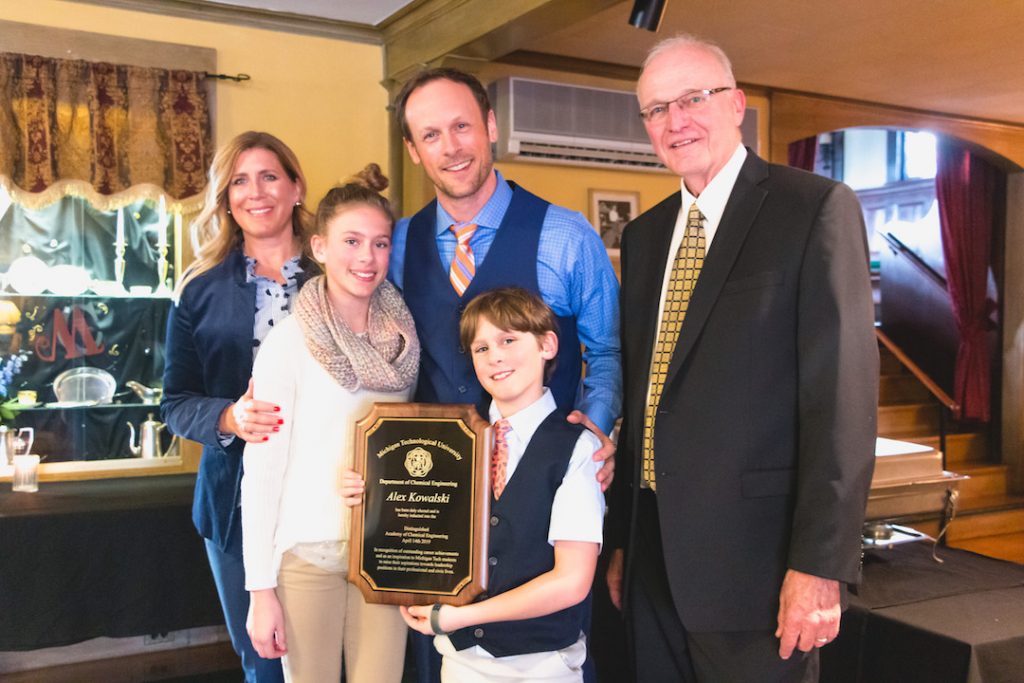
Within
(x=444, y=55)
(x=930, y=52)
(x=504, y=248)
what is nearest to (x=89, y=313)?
(x=444, y=55)

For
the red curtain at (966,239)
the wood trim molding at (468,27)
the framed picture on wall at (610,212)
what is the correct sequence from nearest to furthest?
the wood trim molding at (468,27) < the framed picture on wall at (610,212) < the red curtain at (966,239)

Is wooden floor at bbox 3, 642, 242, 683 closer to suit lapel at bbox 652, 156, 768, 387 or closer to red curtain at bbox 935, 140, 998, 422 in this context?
suit lapel at bbox 652, 156, 768, 387

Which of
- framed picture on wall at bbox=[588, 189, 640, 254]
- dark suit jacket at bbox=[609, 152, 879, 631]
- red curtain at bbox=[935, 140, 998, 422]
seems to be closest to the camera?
dark suit jacket at bbox=[609, 152, 879, 631]

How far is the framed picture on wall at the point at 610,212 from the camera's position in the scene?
5953mm

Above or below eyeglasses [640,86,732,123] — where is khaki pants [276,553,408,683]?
below

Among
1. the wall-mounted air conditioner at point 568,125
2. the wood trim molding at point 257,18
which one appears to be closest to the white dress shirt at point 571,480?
the wood trim molding at point 257,18

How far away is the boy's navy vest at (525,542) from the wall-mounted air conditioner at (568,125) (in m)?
3.92

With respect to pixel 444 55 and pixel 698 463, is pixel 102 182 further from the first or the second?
pixel 698 463

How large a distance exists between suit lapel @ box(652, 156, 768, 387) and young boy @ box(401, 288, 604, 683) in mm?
252

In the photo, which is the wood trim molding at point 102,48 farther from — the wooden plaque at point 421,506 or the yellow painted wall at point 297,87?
the wooden plaque at point 421,506

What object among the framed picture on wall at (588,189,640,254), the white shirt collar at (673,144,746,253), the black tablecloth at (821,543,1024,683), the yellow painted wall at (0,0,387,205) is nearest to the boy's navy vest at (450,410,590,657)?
the white shirt collar at (673,144,746,253)

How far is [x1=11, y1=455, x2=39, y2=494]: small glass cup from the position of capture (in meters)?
4.02

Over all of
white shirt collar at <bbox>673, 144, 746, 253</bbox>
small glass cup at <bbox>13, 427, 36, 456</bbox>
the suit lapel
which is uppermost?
white shirt collar at <bbox>673, 144, 746, 253</bbox>

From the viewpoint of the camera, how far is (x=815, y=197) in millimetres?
1661
